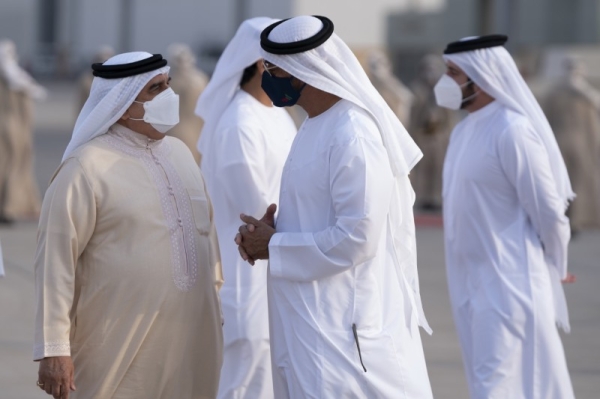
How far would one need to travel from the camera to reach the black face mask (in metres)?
4.09

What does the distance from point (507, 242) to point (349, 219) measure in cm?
174

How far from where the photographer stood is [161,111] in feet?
13.8

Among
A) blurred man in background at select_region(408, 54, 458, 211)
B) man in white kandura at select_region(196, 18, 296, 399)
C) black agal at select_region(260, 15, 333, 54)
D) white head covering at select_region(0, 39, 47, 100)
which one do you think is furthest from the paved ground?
black agal at select_region(260, 15, 333, 54)

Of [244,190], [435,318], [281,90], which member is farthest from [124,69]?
[435,318]

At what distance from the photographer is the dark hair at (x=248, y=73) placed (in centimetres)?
543

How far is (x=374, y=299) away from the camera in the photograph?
3.94 m

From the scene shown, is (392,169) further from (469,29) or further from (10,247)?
(469,29)

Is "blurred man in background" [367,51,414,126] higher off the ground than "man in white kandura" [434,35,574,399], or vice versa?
"man in white kandura" [434,35,574,399]

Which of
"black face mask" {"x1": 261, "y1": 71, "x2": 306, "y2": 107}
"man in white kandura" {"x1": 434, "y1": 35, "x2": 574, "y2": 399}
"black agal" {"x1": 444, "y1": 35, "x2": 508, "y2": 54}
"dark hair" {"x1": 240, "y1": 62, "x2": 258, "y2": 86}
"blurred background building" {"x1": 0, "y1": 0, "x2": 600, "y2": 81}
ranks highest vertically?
"black face mask" {"x1": 261, "y1": 71, "x2": 306, "y2": 107}

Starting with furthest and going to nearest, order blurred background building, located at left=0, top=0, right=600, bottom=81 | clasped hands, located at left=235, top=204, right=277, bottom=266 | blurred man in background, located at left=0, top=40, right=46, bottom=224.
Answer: blurred background building, located at left=0, top=0, right=600, bottom=81 < blurred man in background, located at left=0, top=40, right=46, bottom=224 < clasped hands, located at left=235, top=204, right=277, bottom=266

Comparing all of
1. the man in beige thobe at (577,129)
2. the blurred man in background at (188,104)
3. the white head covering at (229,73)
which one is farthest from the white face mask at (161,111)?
the man in beige thobe at (577,129)

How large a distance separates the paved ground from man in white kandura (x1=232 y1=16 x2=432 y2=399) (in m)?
2.74

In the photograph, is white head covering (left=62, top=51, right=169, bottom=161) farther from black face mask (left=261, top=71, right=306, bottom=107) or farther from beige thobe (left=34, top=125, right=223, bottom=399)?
black face mask (left=261, top=71, right=306, bottom=107)

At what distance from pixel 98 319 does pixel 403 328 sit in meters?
1.03
